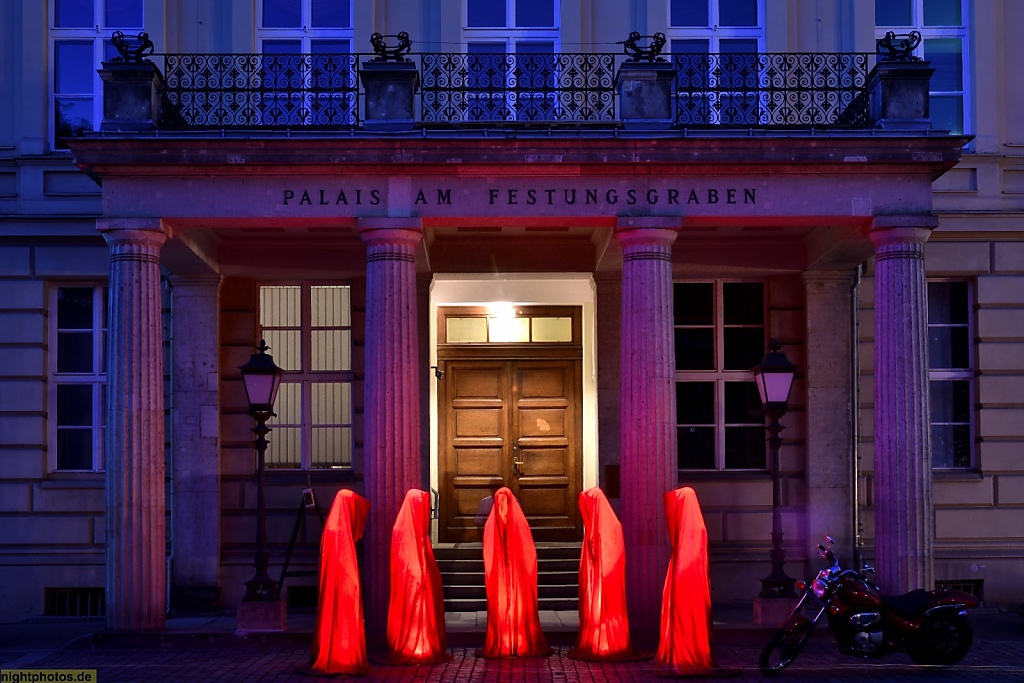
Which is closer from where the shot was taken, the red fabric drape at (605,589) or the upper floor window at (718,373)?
the red fabric drape at (605,589)

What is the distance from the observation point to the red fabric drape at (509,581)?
1300cm

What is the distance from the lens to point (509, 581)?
42.6 ft

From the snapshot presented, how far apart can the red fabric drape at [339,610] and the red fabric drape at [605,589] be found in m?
2.35

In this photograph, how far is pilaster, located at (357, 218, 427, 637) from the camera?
14148 mm

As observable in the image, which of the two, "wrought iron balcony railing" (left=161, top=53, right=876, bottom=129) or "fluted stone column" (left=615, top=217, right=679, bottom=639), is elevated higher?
"wrought iron balcony railing" (left=161, top=53, right=876, bottom=129)

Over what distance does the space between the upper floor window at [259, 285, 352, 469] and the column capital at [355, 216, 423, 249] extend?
3.49 meters

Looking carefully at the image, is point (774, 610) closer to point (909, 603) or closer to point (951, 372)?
point (909, 603)

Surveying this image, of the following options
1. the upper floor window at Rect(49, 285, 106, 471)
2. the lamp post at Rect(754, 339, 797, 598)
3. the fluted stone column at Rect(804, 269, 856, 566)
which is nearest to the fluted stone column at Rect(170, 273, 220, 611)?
the upper floor window at Rect(49, 285, 106, 471)

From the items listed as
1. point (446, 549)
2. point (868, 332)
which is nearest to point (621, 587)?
point (446, 549)

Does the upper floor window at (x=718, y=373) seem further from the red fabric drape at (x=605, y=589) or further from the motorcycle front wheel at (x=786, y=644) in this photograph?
the motorcycle front wheel at (x=786, y=644)

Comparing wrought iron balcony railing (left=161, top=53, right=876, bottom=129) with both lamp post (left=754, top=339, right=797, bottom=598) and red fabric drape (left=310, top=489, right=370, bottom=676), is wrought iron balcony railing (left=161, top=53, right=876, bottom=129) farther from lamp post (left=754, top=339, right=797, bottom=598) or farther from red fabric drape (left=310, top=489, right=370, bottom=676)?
red fabric drape (left=310, top=489, right=370, bottom=676)

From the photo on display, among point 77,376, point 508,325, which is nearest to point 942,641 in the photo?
point 508,325

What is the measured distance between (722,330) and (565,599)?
4432 millimetres

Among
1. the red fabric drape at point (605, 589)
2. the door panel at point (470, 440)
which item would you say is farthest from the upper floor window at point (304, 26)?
the red fabric drape at point (605, 589)
